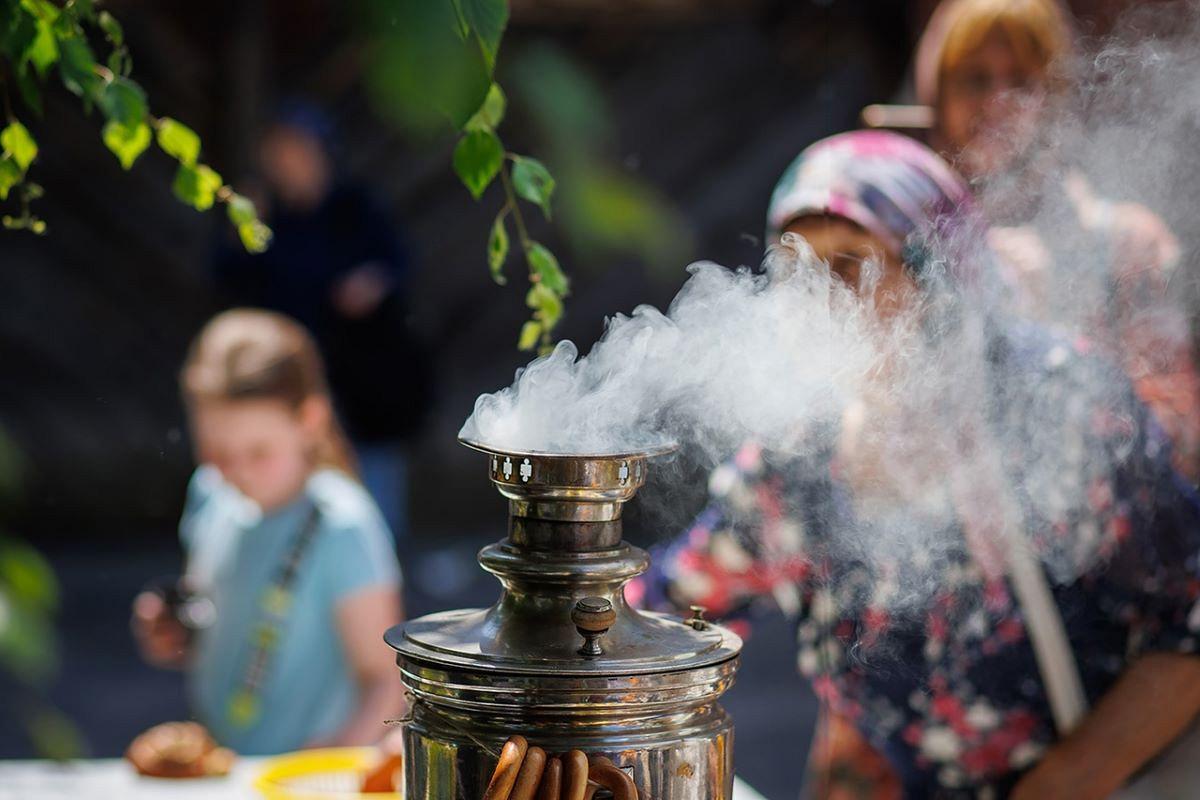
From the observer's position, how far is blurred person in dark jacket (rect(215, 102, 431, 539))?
5.21 metres

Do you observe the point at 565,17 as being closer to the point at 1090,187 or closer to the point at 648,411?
the point at 1090,187

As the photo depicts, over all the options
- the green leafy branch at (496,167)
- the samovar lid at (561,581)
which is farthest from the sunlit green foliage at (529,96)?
the samovar lid at (561,581)

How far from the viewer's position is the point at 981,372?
2.32 metres

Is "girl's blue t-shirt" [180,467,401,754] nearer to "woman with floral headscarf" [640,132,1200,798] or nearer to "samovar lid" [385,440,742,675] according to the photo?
"woman with floral headscarf" [640,132,1200,798]

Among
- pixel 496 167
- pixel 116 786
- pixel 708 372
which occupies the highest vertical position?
pixel 496 167

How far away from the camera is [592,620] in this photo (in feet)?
4.61

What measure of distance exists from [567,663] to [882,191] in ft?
3.83

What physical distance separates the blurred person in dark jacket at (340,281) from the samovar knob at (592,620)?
369 centimetres

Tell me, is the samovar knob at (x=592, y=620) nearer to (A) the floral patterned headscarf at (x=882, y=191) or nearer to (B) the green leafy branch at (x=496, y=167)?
(B) the green leafy branch at (x=496, y=167)

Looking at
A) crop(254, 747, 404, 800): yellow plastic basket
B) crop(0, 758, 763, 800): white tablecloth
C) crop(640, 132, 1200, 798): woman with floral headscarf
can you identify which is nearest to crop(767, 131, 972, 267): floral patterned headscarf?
crop(640, 132, 1200, 798): woman with floral headscarf

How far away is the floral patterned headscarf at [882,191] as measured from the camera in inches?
90.9

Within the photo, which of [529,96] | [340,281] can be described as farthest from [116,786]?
[340,281]

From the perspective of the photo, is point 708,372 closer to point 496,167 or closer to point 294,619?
point 496,167

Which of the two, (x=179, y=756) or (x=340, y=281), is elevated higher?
(x=340, y=281)
